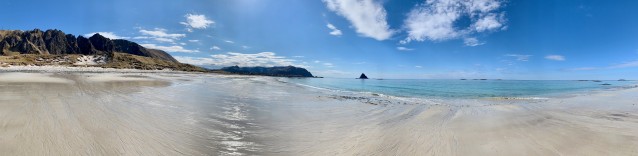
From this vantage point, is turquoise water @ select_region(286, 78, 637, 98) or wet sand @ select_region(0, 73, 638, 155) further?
turquoise water @ select_region(286, 78, 637, 98)

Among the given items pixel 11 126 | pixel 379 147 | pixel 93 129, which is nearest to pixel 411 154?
pixel 379 147

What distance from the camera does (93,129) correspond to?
7598 millimetres

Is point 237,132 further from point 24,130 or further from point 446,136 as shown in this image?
point 446,136

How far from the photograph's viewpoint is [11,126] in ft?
24.3

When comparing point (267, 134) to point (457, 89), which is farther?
point (457, 89)

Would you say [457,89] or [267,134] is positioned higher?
[457,89]

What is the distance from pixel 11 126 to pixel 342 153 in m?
8.41

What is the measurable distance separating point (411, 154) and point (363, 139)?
5.23 feet

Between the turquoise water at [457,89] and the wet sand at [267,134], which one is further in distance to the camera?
the turquoise water at [457,89]

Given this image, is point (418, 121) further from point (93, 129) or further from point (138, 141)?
point (93, 129)

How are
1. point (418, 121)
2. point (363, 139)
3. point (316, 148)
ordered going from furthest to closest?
point (418, 121) → point (363, 139) → point (316, 148)

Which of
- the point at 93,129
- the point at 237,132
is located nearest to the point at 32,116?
the point at 93,129

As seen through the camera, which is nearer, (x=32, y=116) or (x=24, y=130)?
(x=24, y=130)

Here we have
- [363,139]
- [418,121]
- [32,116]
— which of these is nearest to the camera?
[363,139]
